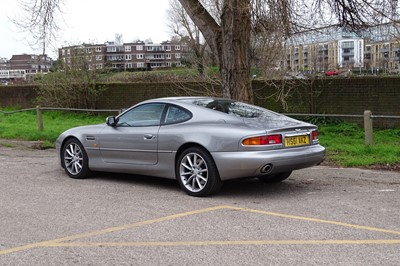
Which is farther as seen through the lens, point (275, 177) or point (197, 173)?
point (275, 177)

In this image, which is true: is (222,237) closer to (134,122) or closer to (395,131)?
(134,122)

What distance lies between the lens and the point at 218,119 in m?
7.39

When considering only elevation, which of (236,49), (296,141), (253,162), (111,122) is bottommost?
(253,162)

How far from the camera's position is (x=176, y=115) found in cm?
788

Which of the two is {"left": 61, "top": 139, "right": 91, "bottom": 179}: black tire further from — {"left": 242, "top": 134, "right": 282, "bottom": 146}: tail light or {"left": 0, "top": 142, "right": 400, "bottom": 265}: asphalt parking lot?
{"left": 242, "top": 134, "right": 282, "bottom": 146}: tail light

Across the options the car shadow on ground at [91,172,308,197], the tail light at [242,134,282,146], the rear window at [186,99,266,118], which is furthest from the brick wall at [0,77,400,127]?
the tail light at [242,134,282,146]

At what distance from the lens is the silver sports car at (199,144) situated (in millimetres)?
6996

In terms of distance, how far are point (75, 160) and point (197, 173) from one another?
275cm

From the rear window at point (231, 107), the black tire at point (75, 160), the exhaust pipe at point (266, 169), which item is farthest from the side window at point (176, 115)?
the black tire at point (75, 160)

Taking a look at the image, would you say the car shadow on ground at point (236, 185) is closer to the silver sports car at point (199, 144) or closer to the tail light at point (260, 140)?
the silver sports car at point (199, 144)

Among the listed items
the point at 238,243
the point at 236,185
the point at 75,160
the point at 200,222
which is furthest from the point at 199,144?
the point at 75,160

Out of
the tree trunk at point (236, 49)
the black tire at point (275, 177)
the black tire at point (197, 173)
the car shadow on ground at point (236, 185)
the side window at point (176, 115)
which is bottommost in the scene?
the car shadow on ground at point (236, 185)

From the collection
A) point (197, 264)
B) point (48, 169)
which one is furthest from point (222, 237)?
point (48, 169)

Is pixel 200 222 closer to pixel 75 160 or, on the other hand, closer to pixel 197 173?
pixel 197 173
